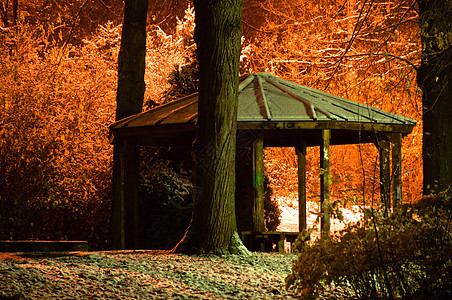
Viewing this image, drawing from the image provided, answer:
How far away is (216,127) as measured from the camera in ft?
27.6

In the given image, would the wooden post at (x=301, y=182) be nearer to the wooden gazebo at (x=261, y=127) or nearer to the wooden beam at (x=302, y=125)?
the wooden gazebo at (x=261, y=127)

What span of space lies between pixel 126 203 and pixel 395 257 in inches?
310

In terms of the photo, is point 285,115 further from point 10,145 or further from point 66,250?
point 10,145

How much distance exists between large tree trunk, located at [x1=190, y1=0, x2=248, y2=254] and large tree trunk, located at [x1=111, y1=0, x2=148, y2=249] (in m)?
3.49

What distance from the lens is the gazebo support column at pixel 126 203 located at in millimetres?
11430

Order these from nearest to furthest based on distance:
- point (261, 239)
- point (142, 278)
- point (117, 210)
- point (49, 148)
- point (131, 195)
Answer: point (142, 278) < point (261, 239) < point (117, 210) < point (131, 195) < point (49, 148)

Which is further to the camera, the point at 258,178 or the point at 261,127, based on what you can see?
the point at 258,178

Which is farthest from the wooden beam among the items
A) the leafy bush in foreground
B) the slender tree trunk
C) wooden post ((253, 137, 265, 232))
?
the leafy bush in foreground

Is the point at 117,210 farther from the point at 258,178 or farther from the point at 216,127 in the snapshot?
the point at 216,127

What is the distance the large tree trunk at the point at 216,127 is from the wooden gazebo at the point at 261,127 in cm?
86

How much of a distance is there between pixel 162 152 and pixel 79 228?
2662 mm

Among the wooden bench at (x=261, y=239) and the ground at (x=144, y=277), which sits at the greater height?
the wooden bench at (x=261, y=239)

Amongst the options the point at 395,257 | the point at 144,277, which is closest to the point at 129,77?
the point at 144,277

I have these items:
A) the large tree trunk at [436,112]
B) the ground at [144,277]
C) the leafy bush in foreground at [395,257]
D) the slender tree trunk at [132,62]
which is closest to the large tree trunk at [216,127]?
the ground at [144,277]
